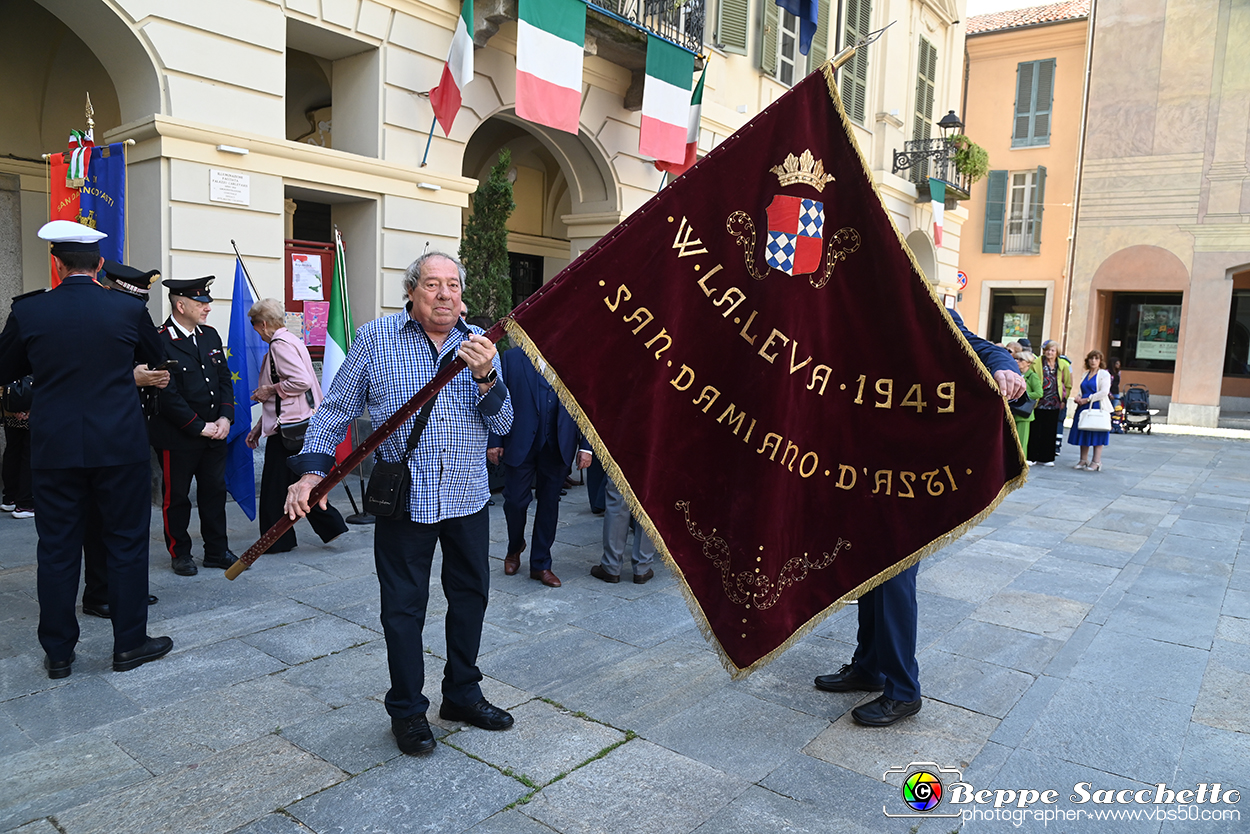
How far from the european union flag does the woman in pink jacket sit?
179mm

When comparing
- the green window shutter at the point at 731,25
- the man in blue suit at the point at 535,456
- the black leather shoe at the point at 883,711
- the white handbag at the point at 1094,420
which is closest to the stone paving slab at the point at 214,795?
the black leather shoe at the point at 883,711

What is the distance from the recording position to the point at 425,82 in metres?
9.02

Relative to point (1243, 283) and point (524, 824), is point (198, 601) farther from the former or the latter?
point (1243, 283)

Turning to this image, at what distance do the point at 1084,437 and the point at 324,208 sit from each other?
1116 centimetres

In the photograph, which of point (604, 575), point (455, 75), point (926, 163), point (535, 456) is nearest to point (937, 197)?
point (926, 163)

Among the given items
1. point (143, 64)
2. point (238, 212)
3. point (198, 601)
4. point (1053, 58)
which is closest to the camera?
point (198, 601)

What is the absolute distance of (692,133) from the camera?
11648mm

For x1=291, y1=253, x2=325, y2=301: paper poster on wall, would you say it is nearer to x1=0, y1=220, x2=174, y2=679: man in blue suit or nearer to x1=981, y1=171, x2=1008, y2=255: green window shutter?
x1=0, y1=220, x2=174, y2=679: man in blue suit

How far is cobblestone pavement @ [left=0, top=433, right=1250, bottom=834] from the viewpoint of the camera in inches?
115

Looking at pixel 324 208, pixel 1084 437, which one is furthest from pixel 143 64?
pixel 1084 437

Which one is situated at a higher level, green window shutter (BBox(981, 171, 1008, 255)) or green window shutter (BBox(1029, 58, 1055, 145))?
green window shutter (BBox(1029, 58, 1055, 145))

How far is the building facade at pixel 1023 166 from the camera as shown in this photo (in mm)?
25422

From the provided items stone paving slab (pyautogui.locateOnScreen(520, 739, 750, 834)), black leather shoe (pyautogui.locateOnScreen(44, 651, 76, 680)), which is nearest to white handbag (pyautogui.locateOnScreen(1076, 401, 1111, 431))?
stone paving slab (pyautogui.locateOnScreen(520, 739, 750, 834))

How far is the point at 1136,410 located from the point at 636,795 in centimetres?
1985
